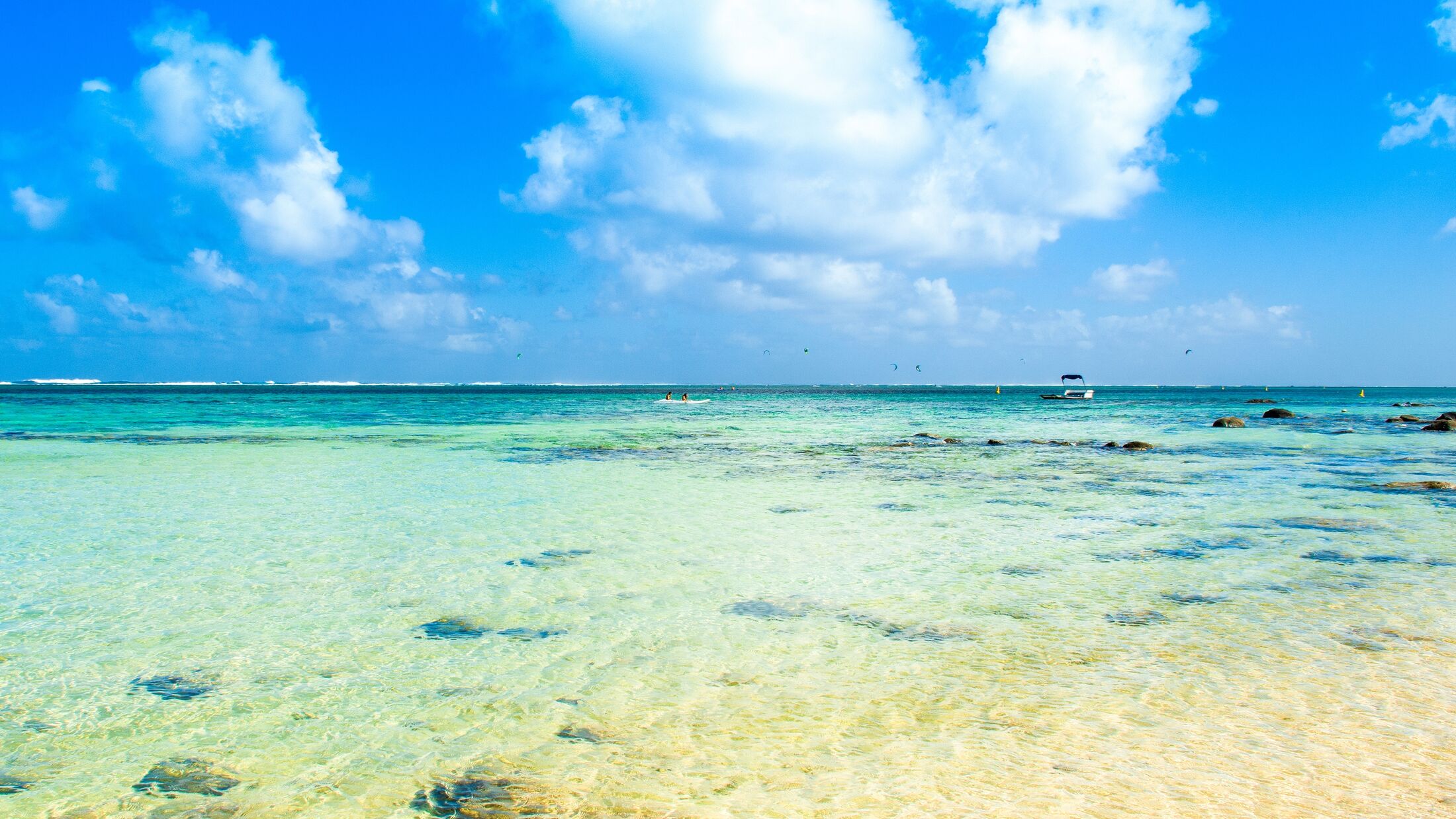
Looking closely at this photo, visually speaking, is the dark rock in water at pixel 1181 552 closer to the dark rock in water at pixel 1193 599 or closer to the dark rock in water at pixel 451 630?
the dark rock in water at pixel 1193 599

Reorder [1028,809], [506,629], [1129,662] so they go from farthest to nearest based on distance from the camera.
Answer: [506,629]
[1129,662]
[1028,809]

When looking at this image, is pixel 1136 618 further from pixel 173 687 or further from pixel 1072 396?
pixel 1072 396

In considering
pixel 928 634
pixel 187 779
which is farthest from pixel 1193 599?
pixel 187 779

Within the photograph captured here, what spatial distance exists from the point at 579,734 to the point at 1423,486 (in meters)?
20.8

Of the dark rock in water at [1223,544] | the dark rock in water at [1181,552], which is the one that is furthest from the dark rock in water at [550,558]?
the dark rock in water at [1223,544]

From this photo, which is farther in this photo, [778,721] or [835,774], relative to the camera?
[778,721]

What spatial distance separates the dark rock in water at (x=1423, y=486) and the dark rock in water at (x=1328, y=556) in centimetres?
938

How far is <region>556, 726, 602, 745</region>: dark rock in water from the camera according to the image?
530 cm

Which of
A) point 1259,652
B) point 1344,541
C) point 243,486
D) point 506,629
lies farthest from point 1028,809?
point 243,486

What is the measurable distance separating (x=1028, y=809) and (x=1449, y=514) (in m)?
15.0

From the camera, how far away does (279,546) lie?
11.7 meters

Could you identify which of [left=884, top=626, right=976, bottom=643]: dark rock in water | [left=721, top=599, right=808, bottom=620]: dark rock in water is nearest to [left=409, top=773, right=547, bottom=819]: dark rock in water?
[left=721, top=599, right=808, bottom=620]: dark rock in water

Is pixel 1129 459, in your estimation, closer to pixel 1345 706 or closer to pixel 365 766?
pixel 1345 706

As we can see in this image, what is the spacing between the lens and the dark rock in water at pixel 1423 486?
17.8 metres
